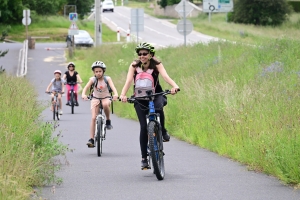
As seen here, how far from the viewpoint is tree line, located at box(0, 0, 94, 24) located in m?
77.4

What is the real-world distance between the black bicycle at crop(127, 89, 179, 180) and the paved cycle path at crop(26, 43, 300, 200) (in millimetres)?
178

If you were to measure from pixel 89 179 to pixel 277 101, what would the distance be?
4700 millimetres

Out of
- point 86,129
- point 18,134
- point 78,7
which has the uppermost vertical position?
point 18,134

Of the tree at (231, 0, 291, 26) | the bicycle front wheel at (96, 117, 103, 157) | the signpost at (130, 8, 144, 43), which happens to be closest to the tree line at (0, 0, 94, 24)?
the tree at (231, 0, 291, 26)

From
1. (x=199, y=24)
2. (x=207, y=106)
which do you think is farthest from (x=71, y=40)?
(x=207, y=106)

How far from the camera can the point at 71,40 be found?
185 feet

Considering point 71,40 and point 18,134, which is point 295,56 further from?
point 71,40

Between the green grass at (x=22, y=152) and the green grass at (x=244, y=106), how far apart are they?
286cm

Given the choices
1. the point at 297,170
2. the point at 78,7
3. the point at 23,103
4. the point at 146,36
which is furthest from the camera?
the point at 78,7

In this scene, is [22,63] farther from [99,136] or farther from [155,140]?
[155,140]

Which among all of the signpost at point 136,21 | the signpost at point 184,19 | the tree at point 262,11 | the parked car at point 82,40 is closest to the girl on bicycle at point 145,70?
the signpost at point 184,19

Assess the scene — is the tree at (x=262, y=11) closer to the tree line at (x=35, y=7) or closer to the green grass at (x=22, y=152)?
the tree line at (x=35, y=7)

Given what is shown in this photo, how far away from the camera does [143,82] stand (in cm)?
1105

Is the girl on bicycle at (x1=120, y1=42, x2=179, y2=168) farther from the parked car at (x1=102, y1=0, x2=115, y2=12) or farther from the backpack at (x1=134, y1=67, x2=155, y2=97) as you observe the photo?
the parked car at (x1=102, y1=0, x2=115, y2=12)
